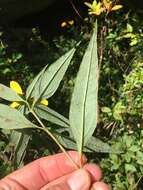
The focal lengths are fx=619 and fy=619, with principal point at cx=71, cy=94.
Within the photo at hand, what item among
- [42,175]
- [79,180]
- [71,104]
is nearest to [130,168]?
[42,175]

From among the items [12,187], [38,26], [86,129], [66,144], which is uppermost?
[86,129]

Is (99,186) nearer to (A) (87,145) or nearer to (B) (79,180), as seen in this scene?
(B) (79,180)

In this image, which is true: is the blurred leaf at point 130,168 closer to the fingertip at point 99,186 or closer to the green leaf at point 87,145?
the green leaf at point 87,145

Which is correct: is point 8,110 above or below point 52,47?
above

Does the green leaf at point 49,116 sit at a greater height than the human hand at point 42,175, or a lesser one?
greater

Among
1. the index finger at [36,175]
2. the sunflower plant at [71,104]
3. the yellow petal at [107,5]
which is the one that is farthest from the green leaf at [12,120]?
the yellow petal at [107,5]

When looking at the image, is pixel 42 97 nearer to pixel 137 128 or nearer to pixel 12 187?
pixel 12 187

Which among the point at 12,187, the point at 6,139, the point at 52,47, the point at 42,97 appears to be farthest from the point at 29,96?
the point at 52,47
